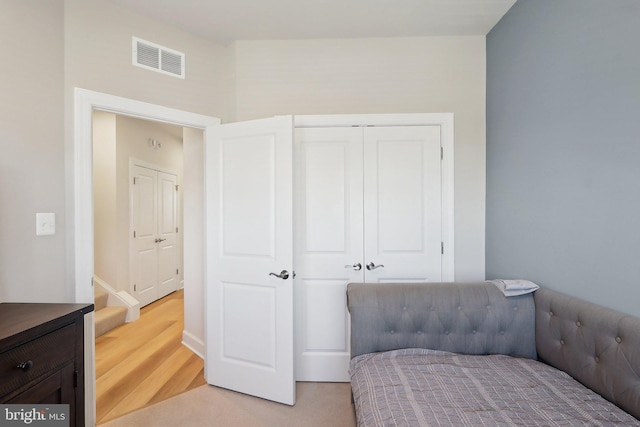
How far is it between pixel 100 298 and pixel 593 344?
437 centimetres

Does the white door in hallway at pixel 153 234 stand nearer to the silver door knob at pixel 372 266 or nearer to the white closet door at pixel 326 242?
the white closet door at pixel 326 242

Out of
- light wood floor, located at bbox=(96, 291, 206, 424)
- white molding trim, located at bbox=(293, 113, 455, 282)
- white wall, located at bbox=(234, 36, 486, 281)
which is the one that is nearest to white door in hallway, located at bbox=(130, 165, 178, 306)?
light wood floor, located at bbox=(96, 291, 206, 424)

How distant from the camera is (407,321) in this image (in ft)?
5.78

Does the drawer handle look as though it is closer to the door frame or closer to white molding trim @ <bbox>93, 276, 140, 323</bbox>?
the door frame

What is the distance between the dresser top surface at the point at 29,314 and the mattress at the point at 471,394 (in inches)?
51.9

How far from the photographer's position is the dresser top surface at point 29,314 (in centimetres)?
109

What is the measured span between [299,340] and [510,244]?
5.65ft

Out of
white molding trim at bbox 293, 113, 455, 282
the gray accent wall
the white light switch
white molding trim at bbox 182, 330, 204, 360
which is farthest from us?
white molding trim at bbox 182, 330, 204, 360

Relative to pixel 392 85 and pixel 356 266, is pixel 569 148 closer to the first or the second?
pixel 392 85

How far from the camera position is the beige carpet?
1.87 m

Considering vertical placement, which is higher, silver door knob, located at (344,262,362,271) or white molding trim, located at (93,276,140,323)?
silver door knob, located at (344,262,362,271)

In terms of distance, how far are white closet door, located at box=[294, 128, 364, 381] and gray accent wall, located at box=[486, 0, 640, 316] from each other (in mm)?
1053

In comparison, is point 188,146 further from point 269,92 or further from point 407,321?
point 407,321

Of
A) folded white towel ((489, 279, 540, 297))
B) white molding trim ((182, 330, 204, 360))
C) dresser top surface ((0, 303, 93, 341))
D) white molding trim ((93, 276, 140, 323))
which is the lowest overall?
white molding trim ((182, 330, 204, 360))
